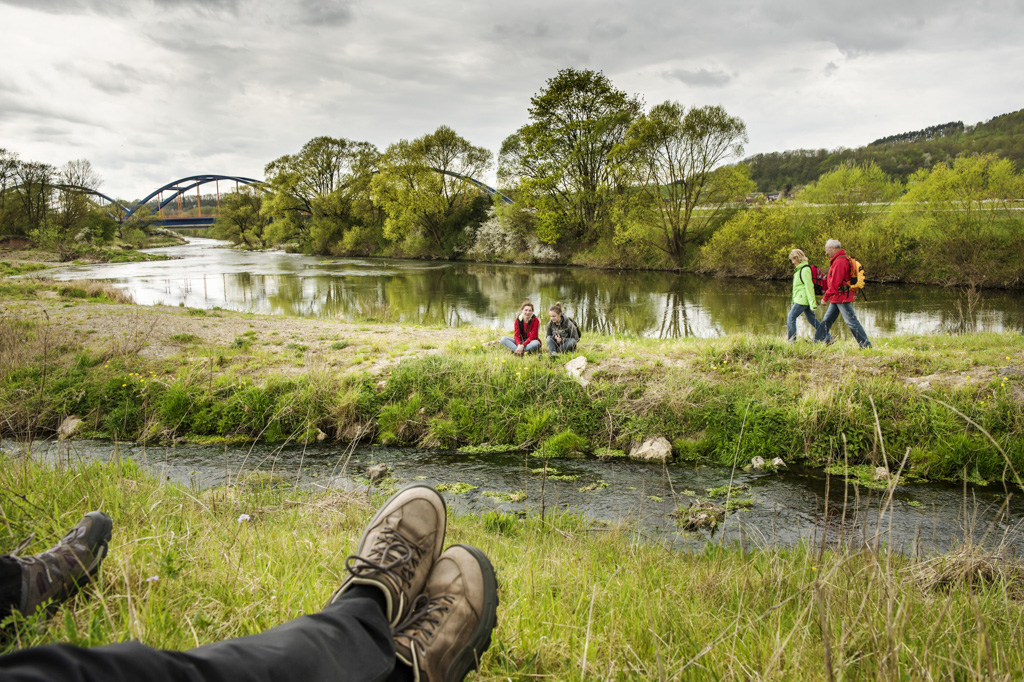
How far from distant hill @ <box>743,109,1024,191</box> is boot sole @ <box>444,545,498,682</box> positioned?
4230cm

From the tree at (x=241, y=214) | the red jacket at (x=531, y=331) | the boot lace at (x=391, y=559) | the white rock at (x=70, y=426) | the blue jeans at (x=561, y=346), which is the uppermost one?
the tree at (x=241, y=214)

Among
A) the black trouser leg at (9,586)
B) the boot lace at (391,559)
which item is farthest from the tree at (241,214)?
the boot lace at (391,559)

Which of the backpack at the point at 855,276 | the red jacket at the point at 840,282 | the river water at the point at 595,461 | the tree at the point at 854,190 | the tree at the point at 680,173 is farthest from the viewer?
the tree at the point at 680,173

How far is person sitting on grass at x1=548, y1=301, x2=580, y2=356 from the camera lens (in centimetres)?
967

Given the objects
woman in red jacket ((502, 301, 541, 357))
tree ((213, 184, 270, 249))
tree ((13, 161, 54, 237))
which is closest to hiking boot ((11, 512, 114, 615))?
woman in red jacket ((502, 301, 541, 357))

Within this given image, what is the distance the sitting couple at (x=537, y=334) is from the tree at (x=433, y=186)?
4199cm

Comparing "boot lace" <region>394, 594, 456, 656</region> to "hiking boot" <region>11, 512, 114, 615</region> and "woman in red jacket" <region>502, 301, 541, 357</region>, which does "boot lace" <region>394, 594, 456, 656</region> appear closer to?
"hiking boot" <region>11, 512, 114, 615</region>

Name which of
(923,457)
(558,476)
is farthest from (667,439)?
(923,457)

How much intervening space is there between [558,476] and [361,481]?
2.51 meters

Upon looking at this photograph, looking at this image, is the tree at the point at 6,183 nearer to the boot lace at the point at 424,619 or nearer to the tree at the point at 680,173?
the tree at the point at 680,173

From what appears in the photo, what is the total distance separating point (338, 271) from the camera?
38.0 m

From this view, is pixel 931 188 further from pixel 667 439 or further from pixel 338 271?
pixel 338 271

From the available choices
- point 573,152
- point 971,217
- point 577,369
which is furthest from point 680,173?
point 577,369

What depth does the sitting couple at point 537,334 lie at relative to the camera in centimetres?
963
